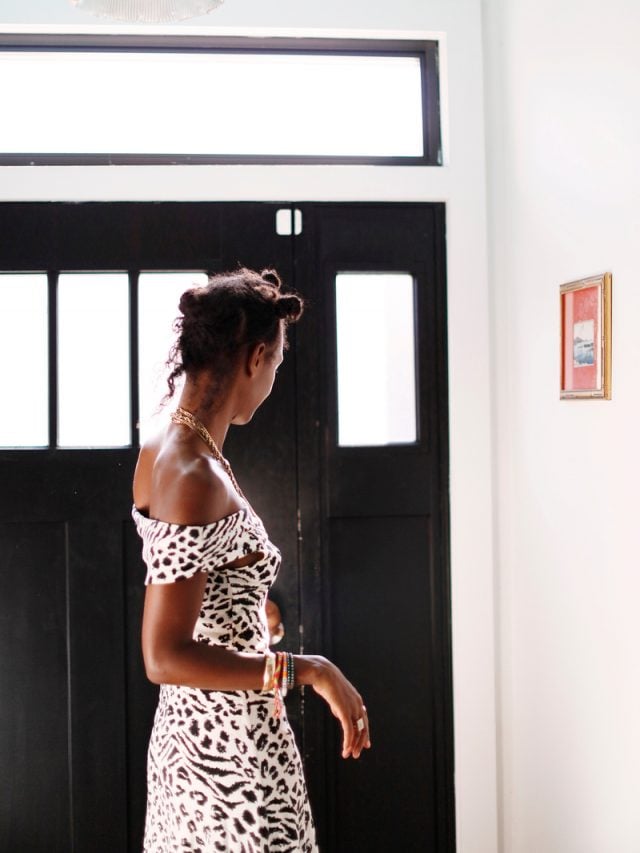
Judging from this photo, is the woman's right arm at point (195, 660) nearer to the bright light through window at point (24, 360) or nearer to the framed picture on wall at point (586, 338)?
the framed picture on wall at point (586, 338)

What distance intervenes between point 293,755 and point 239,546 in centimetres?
39

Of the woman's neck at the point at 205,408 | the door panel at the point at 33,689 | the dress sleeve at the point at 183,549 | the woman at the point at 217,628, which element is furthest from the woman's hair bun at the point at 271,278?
the door panel at the point at 33,689

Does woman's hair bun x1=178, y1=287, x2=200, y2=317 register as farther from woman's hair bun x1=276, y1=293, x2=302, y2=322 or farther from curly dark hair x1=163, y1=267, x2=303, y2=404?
woman's hair bun x1=276, y1=293, x2=302, y2=322

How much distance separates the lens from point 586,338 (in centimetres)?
191

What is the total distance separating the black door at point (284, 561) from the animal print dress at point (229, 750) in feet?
3.19

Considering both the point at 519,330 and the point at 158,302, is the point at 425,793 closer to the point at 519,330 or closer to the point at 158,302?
the point at 519,330

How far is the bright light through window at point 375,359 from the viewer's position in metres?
2.47

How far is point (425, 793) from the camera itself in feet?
8.14

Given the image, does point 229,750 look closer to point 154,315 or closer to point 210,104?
point 154,315

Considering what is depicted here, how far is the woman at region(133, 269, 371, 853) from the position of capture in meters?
1.27

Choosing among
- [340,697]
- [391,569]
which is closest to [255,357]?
[340,697]

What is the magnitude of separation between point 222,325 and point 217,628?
1.66ft

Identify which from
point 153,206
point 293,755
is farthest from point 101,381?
point 293,755

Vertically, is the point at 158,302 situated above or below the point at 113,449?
above
